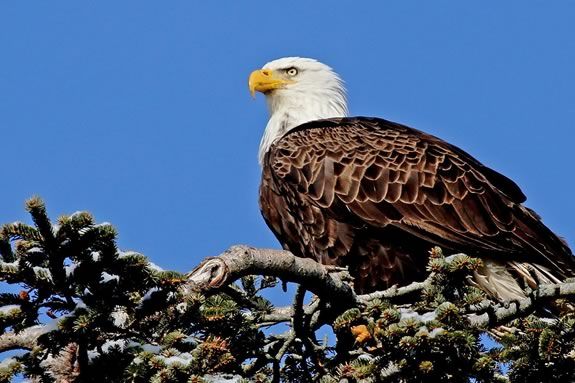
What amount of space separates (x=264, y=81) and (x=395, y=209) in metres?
2.28

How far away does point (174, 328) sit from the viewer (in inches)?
154

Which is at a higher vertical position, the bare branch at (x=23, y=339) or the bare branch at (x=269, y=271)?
the bare branch at (x=269, y=271)

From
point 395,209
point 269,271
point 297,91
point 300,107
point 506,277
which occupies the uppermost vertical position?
point 297,91

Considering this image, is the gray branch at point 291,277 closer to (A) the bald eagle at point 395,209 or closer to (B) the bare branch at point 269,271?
(B) the bare branch at point 269,271

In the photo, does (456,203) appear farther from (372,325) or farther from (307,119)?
(372,325)

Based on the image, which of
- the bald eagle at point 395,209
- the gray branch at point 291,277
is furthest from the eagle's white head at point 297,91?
the gray branch at point 291,277

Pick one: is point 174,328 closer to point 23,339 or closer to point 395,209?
point 23,339

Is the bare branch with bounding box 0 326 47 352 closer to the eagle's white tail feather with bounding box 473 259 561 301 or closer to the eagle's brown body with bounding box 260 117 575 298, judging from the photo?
the eagle's brown body with bounding box 260 117 575 298

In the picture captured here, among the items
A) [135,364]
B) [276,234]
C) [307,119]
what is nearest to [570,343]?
[135,364]

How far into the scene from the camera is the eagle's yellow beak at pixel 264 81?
332 inches

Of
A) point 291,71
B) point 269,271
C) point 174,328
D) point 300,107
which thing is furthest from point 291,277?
point 291,71

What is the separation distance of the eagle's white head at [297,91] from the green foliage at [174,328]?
12.8ft

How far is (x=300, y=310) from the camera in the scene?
4.86m

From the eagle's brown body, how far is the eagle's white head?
3.50 feet
